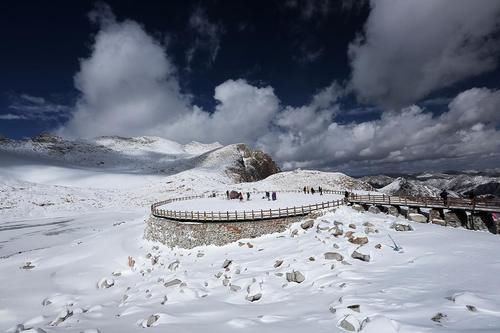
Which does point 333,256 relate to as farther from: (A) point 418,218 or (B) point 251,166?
(B) point 251,166

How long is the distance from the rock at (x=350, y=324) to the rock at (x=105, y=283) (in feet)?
69.2

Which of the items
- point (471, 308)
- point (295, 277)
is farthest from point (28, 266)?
point (471, 308)

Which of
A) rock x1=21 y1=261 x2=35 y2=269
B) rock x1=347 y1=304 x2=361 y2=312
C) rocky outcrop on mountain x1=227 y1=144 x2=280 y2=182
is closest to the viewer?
rock x1=347 y1=304 x2=361 y2=312

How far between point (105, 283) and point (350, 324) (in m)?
21.9

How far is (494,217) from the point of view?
24.3 meters

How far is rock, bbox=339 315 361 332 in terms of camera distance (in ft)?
34.3

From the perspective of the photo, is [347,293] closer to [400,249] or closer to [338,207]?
[400,249]

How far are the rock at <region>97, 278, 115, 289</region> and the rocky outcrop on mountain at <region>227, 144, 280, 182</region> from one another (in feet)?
300

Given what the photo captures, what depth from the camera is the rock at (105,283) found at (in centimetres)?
2447

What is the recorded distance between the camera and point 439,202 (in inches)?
1111

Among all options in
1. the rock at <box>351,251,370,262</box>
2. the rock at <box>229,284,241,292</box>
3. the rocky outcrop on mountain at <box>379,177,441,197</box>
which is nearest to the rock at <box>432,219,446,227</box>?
the rock at <box>351,251,370,262</box>

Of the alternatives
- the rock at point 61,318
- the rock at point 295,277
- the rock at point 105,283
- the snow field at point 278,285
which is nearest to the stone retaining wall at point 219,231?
the snow field at point 278,285

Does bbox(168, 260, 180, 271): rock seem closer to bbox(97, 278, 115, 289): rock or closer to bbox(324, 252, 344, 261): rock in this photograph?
bbox(97, 278, 115, 289): rock

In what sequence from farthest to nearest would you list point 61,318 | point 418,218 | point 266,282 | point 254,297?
point 418,218
point 266,282
point 61,318
point 254,297
